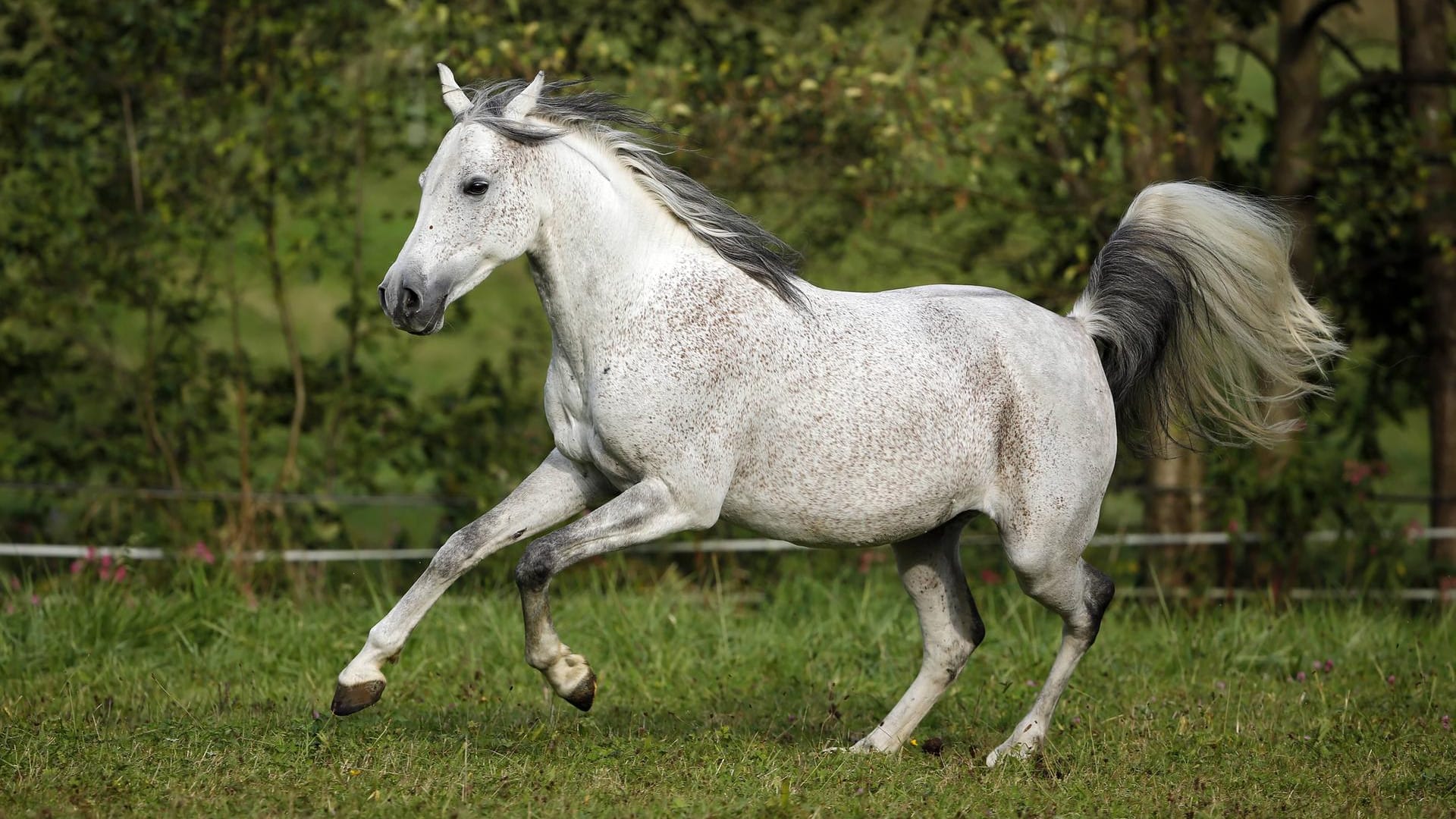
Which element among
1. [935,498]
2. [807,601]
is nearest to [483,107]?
[935,498]

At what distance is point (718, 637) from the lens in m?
6.96

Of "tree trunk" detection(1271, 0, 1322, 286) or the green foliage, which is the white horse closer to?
the green foliage

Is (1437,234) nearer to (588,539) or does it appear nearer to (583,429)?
(583,429)

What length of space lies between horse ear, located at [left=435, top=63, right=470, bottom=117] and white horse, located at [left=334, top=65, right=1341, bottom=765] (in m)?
0.01

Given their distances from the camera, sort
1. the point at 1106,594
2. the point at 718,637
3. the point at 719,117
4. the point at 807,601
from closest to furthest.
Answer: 1. the point at 1106,594
2. the point at 718,637
3. the point at 807,601
4. the point at 719,117

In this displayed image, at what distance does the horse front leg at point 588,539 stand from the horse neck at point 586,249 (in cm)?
47

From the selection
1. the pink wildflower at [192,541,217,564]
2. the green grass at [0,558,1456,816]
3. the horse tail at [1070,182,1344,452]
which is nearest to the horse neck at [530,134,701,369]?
the green grass at [0,558,1456,816]

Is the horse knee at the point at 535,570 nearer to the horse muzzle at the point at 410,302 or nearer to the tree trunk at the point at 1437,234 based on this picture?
the horse muzzle at the point at 410,302

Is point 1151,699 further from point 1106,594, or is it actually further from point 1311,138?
point 1311,138

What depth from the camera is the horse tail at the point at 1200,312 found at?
538 centimetres

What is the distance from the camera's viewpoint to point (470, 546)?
4.46m

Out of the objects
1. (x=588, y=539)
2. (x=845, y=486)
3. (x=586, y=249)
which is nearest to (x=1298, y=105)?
(x=845, y=486)

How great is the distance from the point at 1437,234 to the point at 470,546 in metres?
6.39

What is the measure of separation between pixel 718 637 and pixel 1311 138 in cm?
506
